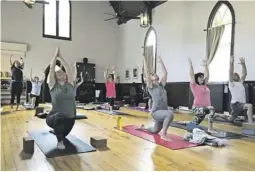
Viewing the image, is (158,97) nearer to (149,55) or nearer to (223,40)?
(223,40)

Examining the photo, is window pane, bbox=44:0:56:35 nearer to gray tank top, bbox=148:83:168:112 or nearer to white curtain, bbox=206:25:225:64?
white curtain, bbox=206:25:225:64

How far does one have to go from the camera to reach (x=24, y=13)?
10.7 metres

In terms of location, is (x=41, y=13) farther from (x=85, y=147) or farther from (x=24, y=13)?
(x=85, y=147)

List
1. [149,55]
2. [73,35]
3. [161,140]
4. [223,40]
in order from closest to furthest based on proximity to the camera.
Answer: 1. [161,140]
2. [223,40]
3. [149,55]
4. [73,35]

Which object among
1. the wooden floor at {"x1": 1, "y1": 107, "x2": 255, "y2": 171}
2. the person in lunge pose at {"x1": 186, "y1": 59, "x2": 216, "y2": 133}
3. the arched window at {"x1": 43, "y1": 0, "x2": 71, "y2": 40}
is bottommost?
the wooden floor at {"x1": 1, "y1": 107, "x2": 255, "y2": 171}

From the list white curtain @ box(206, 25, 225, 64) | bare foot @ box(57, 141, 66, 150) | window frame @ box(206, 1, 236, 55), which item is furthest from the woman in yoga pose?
white curtain @ box(206, 25, 225, 64)

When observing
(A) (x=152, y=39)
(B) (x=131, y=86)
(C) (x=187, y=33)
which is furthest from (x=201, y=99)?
(B) (x=131, y=86)

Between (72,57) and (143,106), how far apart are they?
15.3 feet

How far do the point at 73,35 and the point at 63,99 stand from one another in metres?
9.21

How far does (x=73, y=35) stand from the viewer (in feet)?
38.7

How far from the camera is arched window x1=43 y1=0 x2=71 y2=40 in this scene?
11.2 m

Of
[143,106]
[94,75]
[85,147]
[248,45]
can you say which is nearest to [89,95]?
[94,75]

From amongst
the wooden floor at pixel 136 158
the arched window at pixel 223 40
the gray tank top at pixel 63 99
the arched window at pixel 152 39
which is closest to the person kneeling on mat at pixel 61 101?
the gray tank top at pixel 63 99

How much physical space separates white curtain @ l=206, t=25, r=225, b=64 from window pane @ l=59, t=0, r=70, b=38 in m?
6.86
